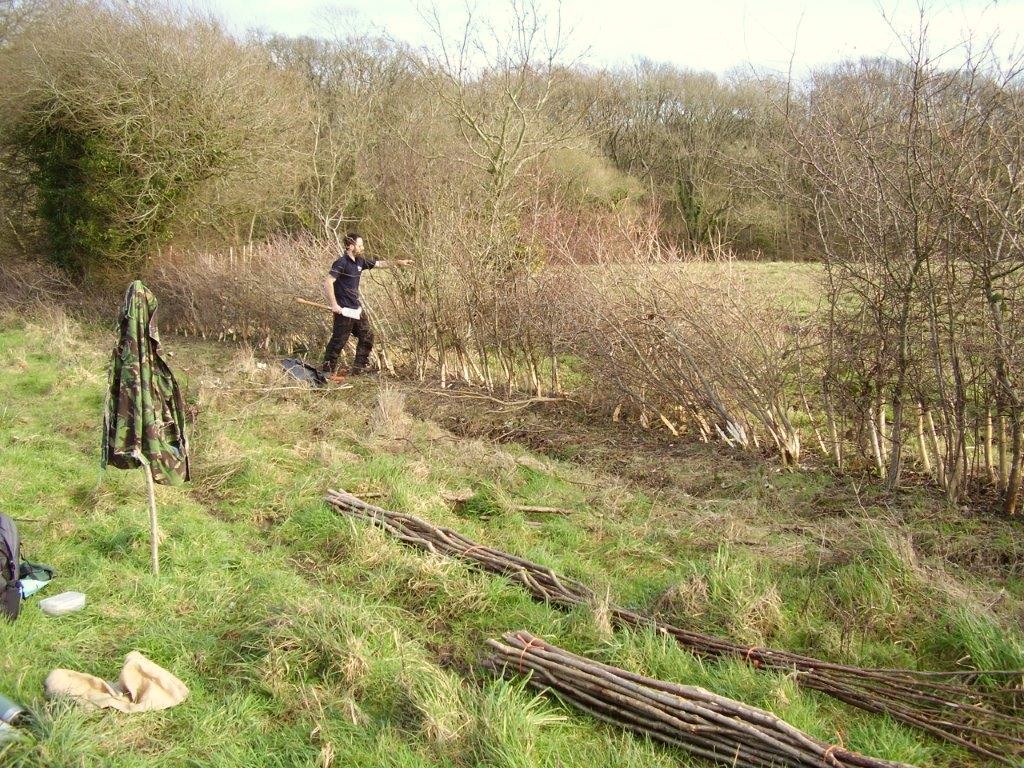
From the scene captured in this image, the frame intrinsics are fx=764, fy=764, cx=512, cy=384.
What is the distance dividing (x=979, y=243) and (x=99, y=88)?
664 inches

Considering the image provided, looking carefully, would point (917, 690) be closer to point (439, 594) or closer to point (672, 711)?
point (672, 711)

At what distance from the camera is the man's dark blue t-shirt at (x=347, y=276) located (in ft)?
32.2

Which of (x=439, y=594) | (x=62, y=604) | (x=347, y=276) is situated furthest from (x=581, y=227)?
(x=62, y=604)

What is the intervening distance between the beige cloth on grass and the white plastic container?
0.73 m

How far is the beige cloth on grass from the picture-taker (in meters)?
3.14

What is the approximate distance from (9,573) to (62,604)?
0.31 metres

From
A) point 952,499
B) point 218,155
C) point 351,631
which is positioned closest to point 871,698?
point 351,631

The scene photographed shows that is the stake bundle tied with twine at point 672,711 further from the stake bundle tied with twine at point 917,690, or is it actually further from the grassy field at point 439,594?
the stake bundle tied with twine at point 917,690

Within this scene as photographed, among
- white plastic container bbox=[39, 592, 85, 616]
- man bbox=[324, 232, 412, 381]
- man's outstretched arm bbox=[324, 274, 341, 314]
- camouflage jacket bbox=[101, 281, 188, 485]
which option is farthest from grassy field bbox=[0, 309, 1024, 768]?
man bbox=[324, 232, 412, 381]

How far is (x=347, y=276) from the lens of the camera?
9883 mm

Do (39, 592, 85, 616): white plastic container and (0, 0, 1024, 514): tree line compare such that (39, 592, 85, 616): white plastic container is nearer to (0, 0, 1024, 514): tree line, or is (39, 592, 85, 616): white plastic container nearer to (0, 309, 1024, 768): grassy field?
(0, 309, 1024, 768): grassy field

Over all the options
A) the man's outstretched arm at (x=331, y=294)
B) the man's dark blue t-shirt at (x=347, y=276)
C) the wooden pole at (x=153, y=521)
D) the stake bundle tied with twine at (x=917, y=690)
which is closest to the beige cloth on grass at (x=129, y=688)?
the wooden pole at (x=153, y=521)

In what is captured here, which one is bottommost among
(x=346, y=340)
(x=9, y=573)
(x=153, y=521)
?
(x=9, y=573)

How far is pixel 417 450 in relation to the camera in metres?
7.00
